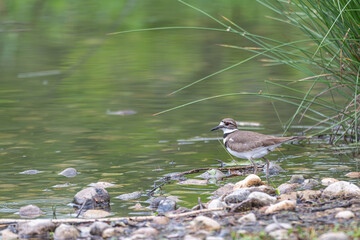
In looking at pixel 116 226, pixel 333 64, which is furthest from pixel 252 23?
pixel 116 226

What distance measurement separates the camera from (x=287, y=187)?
20.0 ft

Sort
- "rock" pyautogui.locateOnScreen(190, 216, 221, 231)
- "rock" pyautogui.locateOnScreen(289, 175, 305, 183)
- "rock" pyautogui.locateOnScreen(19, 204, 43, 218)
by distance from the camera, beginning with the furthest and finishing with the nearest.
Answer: "rock" pyautogui.locateOnScreen(289, 175, 305, 183) < "rock" pyautogui.locateOnScreen(19, 204, 43, 218) < "rock" pyautogui.locateOnScreen(190, 216, 221, 231)

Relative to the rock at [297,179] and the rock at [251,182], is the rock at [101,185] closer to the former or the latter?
the rock at [251,182]

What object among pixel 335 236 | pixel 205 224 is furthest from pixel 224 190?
pixel 335 236

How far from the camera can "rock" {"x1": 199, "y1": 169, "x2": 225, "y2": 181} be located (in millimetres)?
6793

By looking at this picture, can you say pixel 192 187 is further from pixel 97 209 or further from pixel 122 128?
pixel 122 128

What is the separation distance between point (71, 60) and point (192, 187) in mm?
7537

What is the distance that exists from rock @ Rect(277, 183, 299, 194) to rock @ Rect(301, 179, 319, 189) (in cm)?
7

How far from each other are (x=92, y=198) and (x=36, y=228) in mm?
1010

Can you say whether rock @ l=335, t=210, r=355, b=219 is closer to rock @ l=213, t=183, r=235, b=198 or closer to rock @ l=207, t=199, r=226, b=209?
rock @ l=207, t=199, r=226, b=209

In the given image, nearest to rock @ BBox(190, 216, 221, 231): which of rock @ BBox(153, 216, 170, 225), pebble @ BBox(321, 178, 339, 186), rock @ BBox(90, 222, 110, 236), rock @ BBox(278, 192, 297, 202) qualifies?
rock @ BBox(153, 216, 170, 225)

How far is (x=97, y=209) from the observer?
5848mm

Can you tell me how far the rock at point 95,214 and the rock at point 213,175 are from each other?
1.44m

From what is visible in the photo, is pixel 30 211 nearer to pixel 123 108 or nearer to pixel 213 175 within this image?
pixel 213 175
